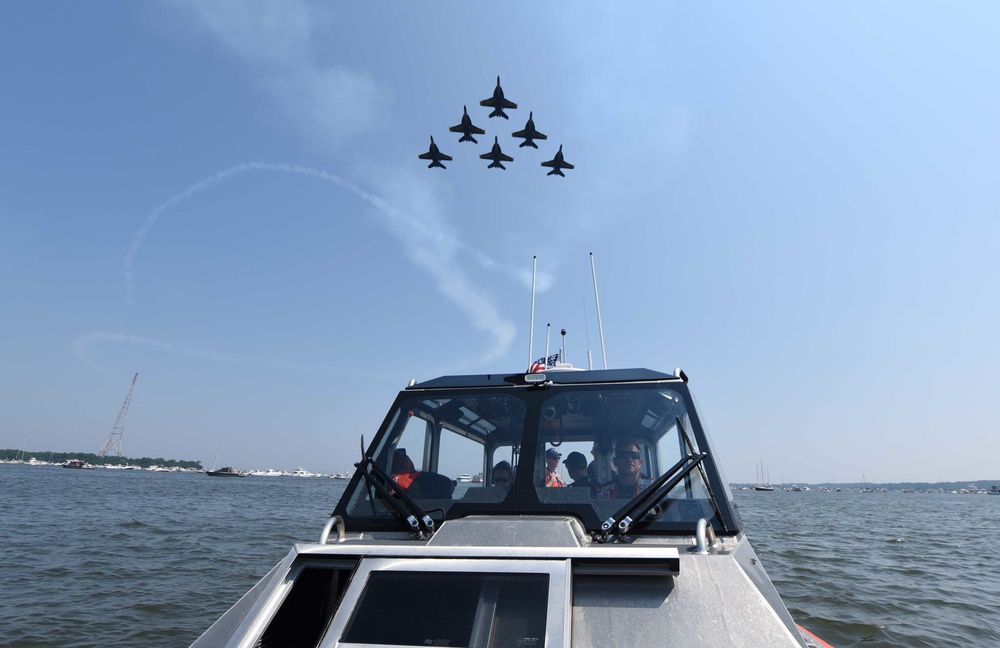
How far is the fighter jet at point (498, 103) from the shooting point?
27.0 meters

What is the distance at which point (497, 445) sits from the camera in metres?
3.84

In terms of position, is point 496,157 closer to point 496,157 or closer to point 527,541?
point 496,157

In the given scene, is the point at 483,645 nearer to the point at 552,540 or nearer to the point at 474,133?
the point at 552,540

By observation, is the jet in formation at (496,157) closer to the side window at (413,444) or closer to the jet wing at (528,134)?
the jet wing at (528,134)

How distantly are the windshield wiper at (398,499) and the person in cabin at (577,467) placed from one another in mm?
1037

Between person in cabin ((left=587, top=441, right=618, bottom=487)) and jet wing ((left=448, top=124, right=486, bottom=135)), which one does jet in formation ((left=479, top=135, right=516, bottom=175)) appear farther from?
person in cabin ((left=587, top=441, right=618, bottom=487))

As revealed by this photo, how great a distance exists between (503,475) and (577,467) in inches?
24.7

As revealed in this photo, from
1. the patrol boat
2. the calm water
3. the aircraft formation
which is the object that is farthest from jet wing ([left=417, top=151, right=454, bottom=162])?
the patrol boat

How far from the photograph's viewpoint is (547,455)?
11.2 ft

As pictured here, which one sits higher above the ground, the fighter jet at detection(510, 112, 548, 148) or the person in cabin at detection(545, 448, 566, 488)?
the fighter jet at detection(510, 112, 548, 148)

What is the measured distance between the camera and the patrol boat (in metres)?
1.97

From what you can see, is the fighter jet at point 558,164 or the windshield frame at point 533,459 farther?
the fighter jet at point 558,164

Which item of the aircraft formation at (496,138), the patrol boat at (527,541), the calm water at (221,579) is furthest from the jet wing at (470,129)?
the patrol boat at (527,541)

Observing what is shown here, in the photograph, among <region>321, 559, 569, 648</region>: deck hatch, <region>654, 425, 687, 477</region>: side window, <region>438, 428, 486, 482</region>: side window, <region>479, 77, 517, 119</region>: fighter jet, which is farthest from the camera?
<region>479, 77, 517, 119</region>: fighter jet
